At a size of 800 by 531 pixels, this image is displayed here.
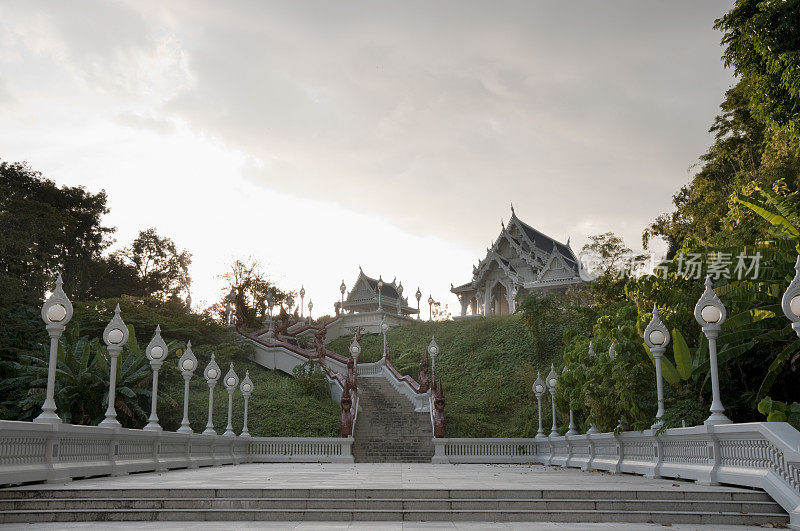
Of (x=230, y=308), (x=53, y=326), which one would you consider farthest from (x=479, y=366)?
(x=53, y=326)

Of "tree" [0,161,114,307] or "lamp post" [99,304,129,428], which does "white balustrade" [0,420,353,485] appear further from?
"tree" [0,161,114,307]

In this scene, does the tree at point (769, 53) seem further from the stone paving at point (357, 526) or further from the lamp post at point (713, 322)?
the stone paving at point (357, 526)

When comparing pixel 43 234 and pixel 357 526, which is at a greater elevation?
pixel 43 234

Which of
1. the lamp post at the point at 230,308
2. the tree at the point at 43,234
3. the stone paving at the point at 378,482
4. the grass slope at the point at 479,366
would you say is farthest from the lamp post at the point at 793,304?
the lamp post at the point at 230,308

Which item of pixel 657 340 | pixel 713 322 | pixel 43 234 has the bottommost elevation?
pixel 657 340

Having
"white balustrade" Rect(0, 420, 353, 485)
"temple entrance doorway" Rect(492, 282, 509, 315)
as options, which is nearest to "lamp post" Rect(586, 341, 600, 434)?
"white balustrade" Rect(0, 420, 353, 485)

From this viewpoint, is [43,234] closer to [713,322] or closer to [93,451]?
[93,451]

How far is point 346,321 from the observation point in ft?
192

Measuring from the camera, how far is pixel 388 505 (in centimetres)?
911

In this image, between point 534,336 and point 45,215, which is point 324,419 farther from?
point 45,215

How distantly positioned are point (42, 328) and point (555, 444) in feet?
76.3

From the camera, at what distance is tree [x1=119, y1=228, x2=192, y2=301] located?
2255 inches

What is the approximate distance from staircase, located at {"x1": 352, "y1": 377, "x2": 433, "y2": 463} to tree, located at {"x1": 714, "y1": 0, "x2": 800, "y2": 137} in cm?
1733

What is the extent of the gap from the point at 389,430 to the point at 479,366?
12582 mm
